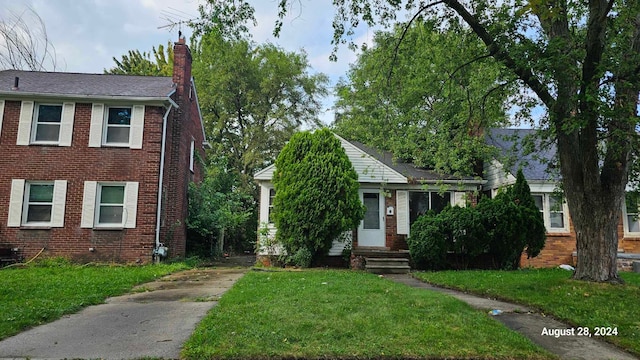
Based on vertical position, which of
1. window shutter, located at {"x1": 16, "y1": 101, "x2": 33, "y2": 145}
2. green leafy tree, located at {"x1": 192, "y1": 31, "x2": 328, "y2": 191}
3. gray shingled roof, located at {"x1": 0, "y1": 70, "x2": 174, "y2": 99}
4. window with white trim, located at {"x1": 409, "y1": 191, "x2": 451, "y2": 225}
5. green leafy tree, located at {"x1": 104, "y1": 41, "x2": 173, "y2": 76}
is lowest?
window with white trim, located at {"x1": 409, "y1": 191, "x2": 451, "y2": 225}

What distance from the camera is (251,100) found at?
27.5 meters

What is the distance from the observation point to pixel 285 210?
11836 mm

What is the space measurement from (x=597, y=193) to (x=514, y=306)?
3037mm

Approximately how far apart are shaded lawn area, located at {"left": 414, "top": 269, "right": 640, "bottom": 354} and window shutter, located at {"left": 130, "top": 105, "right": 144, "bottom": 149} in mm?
10381

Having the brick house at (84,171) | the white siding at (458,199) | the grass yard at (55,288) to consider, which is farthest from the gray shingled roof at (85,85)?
the white siding at (458,199)

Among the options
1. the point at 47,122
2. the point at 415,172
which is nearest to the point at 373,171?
the point at 415,172

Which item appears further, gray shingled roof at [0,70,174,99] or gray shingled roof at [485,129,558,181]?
gray shingled roof at [0,70,174,99]

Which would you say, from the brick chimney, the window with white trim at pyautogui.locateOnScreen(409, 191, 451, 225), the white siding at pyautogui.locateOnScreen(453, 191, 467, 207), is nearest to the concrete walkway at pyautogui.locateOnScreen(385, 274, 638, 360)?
the window with white trim at pyautogui.locateOnScreen(409, 191, 451, 225)

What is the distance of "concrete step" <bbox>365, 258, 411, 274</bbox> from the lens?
11688mm

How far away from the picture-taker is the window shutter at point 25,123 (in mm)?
12438

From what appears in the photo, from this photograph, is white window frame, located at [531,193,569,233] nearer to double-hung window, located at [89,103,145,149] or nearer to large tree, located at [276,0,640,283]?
large tree, located at [276,0,640,283]

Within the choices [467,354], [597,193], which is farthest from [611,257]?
[467,354]

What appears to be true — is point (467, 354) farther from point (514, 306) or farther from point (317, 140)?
point (317, 140)

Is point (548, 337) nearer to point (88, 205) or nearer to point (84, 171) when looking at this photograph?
point (88, 205)
